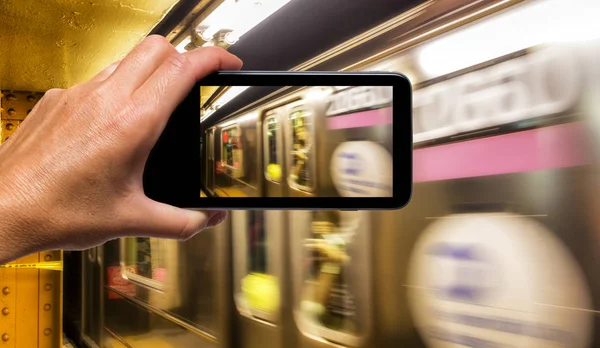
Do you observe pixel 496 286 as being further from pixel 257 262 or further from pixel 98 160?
pixel 257 262

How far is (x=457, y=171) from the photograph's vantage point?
1529 millimetres

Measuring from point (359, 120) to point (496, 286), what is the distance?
0.74 m

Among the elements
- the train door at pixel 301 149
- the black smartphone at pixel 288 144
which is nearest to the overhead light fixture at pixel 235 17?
the black smartphone at pixel 288 144

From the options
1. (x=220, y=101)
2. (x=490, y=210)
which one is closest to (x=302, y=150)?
(x=220, y=101)

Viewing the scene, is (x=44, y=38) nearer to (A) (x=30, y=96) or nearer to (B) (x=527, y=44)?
(A) (x=30, y=96)

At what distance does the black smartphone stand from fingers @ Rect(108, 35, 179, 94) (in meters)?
0.07

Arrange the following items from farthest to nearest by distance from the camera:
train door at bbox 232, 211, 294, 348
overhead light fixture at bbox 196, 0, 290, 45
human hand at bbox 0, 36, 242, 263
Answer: train door at bbox 232, 211, 294, 348 < overhead light fixture at bbox 196, 0, 290, 45 < human hand at bbox 0, 36, 242, 263

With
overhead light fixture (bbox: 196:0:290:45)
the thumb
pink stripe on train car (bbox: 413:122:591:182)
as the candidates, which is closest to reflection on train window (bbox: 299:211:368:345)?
pink stripe on train car (bbox: 413:122:591:182)

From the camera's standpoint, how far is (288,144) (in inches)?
96.3

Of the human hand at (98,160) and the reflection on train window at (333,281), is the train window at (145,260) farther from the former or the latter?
the human hand at (98,160)

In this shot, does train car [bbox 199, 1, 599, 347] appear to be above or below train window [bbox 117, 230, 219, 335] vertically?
above

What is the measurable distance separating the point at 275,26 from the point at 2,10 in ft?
4.68

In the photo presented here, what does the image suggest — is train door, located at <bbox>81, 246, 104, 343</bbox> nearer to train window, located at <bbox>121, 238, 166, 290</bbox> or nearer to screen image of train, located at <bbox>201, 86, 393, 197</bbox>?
train window, located at <bbox>121, 238, 166, 290</bbox>

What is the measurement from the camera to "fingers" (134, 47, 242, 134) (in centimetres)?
73
